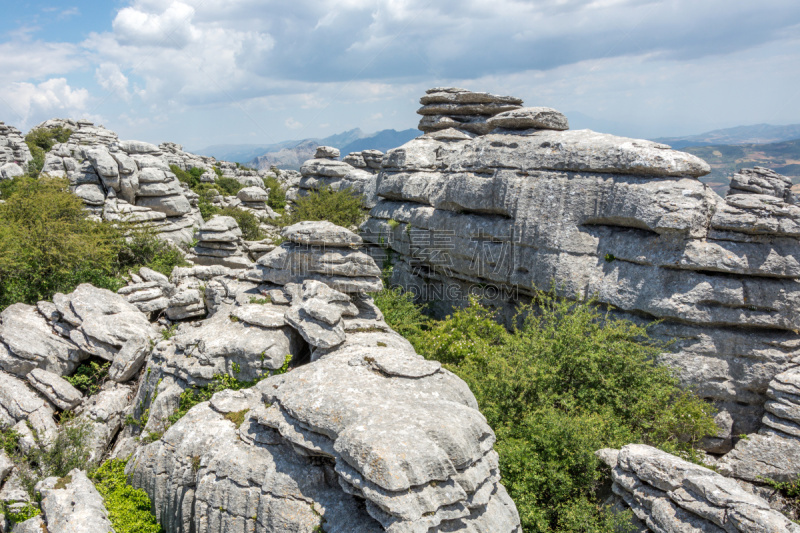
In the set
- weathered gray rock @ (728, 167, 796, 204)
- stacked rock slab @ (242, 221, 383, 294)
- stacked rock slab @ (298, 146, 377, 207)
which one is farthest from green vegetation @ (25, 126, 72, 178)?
weathered gray rock @ (728, 167, 796, 204)

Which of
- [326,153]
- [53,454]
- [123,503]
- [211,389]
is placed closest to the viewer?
[123,503]

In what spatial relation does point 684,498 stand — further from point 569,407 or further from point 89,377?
point 89,377

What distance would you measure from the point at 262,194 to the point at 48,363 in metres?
25.2

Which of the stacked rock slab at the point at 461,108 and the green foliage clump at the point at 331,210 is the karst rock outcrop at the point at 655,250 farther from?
the stacked rock slab at the point at 461,108

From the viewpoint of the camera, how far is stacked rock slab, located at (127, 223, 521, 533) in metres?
6.22

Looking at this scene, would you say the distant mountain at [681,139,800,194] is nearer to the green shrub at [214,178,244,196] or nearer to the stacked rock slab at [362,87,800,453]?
the green shrub at [214,178,244,196]

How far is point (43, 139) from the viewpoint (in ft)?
178

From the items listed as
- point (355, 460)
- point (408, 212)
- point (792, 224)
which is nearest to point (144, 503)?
point (355, 460)

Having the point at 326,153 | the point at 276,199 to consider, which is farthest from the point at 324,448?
the point at 276,199

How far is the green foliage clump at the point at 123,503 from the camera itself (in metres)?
8.32

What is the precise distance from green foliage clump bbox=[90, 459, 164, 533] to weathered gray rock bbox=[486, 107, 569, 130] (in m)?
16.6

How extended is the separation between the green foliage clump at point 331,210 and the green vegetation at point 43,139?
117ft

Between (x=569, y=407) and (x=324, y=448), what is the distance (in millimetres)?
5973

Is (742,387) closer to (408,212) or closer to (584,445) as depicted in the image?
(584,445)
